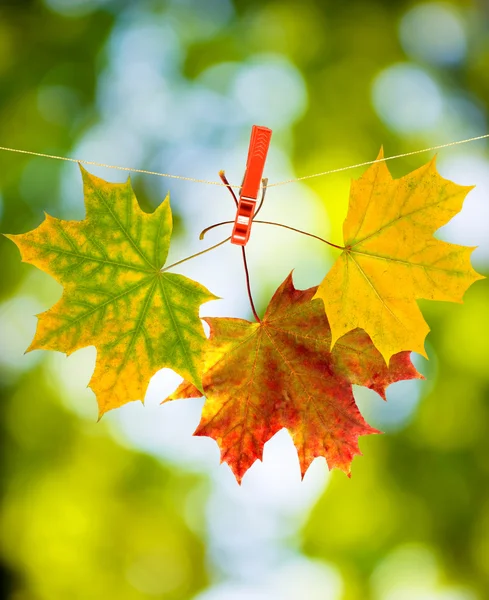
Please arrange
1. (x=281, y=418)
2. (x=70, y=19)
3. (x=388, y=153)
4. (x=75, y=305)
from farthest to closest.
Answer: (x=70, y=19), (x=388, y=153), (x=281, y=418), (x=75, y=305)

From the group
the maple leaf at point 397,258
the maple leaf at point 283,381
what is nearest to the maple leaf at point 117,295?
the maple leaf at point 283,381

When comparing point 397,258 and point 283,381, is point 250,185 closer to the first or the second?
point 397,258

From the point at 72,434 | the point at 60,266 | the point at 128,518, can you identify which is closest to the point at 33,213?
the point at 72,434

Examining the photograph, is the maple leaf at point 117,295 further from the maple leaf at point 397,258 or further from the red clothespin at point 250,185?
the maple leaf at point 397,258

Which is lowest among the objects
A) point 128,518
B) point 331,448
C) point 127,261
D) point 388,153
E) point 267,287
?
point 331,448

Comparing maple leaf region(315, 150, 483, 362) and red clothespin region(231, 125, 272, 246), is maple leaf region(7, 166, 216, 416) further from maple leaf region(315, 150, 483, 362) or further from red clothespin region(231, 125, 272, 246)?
maple leaf region(315, 150, 483, 362)

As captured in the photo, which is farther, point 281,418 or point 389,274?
point 281,418

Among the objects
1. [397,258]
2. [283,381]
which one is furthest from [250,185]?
[283,381]

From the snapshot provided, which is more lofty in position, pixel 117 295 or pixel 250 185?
pixel 250 185

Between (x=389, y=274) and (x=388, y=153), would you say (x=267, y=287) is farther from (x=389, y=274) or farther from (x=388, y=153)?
(x=389, y=274)
